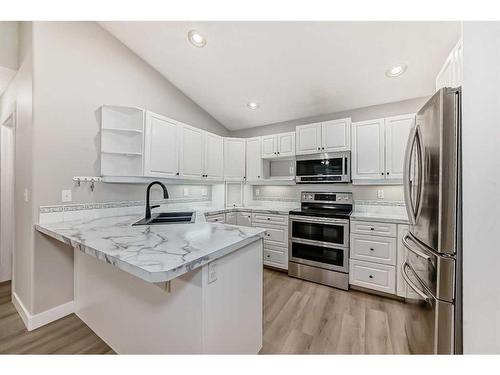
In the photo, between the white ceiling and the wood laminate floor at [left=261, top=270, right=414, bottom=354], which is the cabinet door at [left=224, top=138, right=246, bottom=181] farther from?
the wood laminate floor at [left=261, top=270, right=414, bottom=354]

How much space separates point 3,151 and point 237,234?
3301mm

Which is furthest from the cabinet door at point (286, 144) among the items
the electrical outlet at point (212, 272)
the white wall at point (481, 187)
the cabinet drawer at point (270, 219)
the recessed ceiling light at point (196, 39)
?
the electrical outlet at point (212, 272)

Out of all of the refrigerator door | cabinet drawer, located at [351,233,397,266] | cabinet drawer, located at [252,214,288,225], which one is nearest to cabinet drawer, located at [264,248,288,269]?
cabinet drawer, located at [252,214,288,225]

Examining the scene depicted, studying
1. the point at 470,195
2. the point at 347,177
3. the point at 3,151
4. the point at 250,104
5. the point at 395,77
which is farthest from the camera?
the point at 250,104

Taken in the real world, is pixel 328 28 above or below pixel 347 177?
above

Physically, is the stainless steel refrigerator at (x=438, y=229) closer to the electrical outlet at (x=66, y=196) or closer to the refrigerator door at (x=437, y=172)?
the refrigerator door at (x=437, y=172)

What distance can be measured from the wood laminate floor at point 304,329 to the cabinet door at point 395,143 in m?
1.49

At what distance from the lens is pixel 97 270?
5.57 feet

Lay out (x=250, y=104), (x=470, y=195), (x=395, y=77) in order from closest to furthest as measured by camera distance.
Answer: (x=470, y=195) → (x=395, y=77) → (x=250, y=104)

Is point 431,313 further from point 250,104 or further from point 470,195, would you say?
point 250,104

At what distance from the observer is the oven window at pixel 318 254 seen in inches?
101

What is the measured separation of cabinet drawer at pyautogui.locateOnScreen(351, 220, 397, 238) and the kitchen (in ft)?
0.04

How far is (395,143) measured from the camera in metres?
2.50
